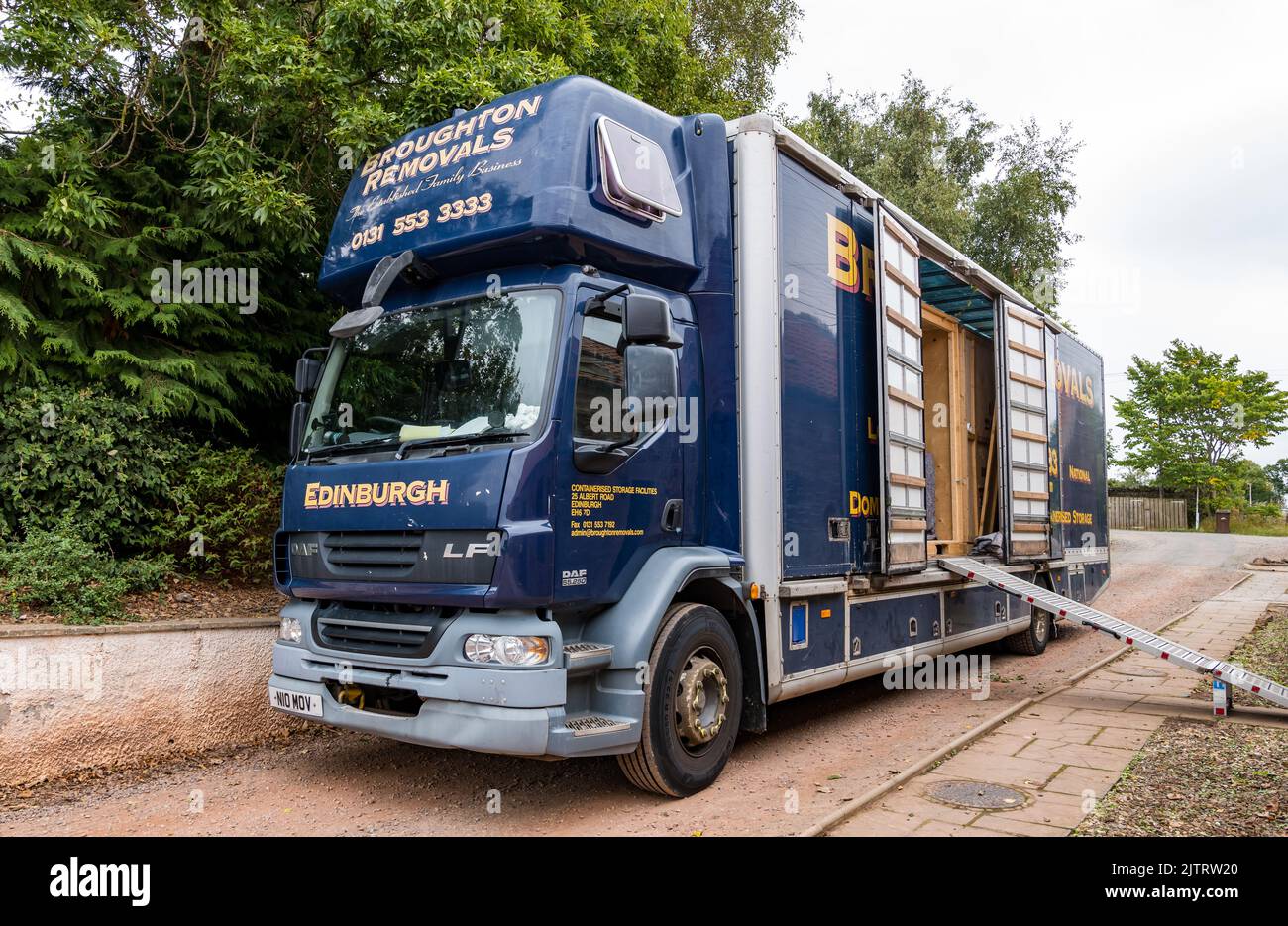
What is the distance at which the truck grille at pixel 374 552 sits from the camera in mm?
4625

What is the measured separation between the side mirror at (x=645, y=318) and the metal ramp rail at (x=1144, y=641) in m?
4.20

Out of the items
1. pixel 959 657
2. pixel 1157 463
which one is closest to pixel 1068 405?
pixel 959 657

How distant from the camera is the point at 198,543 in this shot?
23.2 ft

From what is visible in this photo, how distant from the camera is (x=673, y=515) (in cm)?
524

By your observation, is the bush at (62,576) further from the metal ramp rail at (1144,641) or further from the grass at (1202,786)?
the metal ramp rail at (1144,641)

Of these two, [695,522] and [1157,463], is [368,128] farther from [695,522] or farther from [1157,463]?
[1157,463]

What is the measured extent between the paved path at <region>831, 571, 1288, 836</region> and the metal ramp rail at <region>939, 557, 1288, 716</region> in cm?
30

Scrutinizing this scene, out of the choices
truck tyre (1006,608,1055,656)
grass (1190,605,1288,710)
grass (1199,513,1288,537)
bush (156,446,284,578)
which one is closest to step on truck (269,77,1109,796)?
bush (156,446,284,578)

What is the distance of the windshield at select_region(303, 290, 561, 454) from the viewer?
4703 mm

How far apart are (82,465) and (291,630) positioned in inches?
104

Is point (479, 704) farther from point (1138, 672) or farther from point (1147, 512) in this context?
point (1147, 512)

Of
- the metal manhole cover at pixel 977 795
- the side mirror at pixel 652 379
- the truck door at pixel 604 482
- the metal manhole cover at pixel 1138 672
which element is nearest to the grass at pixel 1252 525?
the metal manhole cover at pixel 1138 672

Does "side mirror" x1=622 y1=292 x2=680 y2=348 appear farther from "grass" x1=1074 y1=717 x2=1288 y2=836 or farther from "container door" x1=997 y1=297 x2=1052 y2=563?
"container door" x1=997 y1=297 x2=1052 y2=563

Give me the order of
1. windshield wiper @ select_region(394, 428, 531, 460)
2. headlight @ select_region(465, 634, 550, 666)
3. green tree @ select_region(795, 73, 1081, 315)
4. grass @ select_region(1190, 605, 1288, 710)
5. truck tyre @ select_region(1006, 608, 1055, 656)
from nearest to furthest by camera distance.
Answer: headlight @ select_region(465, 634, 550, 666)
windshield wiper @ select_region(394, 428, 531, 460)
grass @ select_region(1190, 605, 1288, 710)
truck tyre @ select_region(1006, 608, 1055, 656)
green tree @ select_region(795, 73, 1081, 315)
